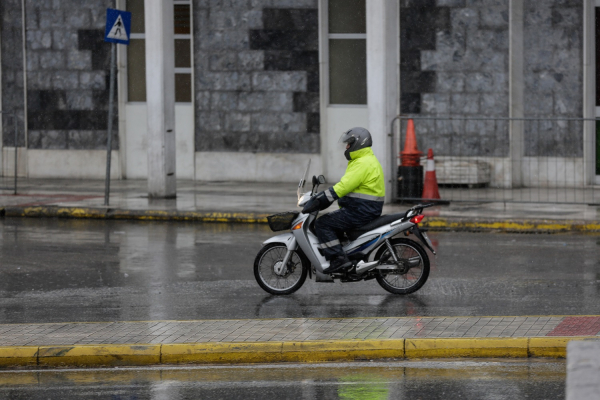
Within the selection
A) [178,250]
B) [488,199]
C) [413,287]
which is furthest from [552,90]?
[413,287]

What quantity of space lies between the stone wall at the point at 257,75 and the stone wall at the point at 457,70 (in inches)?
81.1

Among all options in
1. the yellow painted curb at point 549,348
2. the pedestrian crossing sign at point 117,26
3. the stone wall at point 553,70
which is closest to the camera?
the yellow painted curb at point 549,348

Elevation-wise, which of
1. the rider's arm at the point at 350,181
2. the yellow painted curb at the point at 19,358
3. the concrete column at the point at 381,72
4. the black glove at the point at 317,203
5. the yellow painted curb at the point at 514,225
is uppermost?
the concrete column at the point at 381,72

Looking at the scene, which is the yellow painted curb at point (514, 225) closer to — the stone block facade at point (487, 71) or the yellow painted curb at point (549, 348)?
the stone block facade at point (487, 71)

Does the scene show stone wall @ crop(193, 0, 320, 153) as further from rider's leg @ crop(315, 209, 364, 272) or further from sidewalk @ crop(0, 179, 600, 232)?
rider's leg @ crop(315, 209, 364, 272)

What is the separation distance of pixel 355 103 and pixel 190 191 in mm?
3864

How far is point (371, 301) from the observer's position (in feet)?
34.0

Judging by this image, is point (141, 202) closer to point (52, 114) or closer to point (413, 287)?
point (52, 114)

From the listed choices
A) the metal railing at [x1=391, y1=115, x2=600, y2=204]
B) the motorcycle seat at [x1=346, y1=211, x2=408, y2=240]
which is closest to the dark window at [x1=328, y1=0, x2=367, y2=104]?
the metal railing at [x1=391, y1=115, x2=600, y2=204]

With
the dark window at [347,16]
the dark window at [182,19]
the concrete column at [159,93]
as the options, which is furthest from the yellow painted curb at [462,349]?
the dark window at [182,19]

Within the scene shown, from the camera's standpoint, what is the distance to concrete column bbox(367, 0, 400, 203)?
57.4ft

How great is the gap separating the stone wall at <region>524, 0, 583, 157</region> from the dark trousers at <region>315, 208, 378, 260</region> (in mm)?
9887

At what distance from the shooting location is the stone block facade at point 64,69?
22375 millimetres

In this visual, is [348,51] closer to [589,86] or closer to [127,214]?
[589,86]
